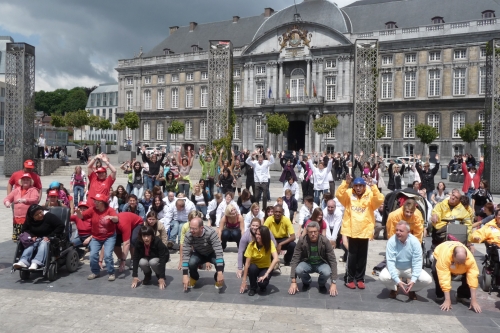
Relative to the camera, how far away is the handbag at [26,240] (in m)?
7.87

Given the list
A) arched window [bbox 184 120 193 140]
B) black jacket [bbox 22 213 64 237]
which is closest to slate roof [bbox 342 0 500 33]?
arched window [bbox 184 120 193 140]

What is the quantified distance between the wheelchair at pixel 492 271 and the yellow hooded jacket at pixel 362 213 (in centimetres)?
179

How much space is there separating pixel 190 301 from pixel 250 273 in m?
0.94

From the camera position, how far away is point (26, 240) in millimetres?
7867

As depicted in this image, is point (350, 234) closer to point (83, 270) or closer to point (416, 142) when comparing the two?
point (83, 270)

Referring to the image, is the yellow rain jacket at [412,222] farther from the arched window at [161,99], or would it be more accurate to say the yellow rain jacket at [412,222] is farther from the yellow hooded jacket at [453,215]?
the arched window at [161,99]

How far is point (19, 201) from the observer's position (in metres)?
9.01

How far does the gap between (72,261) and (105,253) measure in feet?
2.18

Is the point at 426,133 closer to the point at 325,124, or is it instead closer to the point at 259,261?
the point at 325,124

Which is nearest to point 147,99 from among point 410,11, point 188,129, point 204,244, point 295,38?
point 188,129

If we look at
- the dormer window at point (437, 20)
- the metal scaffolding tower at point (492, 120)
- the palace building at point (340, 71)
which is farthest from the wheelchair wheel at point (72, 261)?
the dormer window at point (437, 20)

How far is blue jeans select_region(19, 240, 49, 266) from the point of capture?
780 cm

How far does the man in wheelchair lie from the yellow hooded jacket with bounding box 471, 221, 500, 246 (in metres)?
6.56

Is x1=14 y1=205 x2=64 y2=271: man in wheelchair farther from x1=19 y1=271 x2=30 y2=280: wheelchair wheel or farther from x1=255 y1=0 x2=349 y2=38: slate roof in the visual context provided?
x1=255 y1=0 x2=349 y2=38: slate roof
